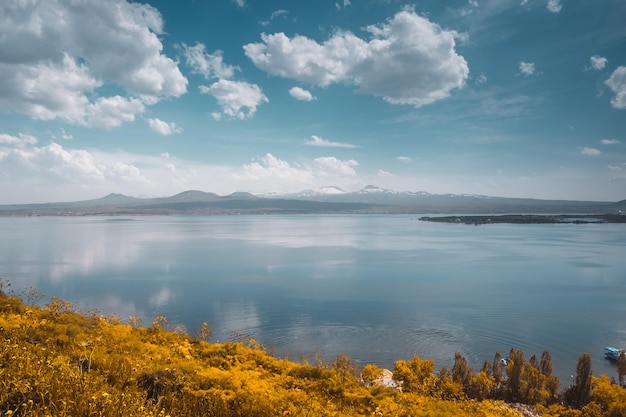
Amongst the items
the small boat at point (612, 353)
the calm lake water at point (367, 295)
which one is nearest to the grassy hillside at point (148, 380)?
the calm lake water at point (367, 295)

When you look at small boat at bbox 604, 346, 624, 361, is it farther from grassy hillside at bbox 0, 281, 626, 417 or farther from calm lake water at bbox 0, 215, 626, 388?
grassy hillside at bbox 0, 281, 626, 417

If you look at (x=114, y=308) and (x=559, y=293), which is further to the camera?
(x=559, y=293)

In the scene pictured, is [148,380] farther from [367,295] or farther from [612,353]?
[367,295]

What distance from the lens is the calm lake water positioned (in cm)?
3023

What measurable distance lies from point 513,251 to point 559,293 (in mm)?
40736

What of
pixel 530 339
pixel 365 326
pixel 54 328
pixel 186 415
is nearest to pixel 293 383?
pixel 186 415

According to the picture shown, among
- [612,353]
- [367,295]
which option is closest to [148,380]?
[612,353]

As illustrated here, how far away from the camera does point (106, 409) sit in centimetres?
485

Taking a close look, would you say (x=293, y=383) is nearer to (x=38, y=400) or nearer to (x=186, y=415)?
(x=186, y=415)

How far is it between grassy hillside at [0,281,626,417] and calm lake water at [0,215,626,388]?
17274mm

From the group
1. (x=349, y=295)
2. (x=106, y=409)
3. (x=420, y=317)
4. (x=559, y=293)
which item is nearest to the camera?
(x=106, y=409)

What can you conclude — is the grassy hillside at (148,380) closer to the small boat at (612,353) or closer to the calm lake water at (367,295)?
the calm lake water at (367,295)

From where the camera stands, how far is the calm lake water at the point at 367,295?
30234 millimetres

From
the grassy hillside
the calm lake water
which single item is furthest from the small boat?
the grassy hillside
